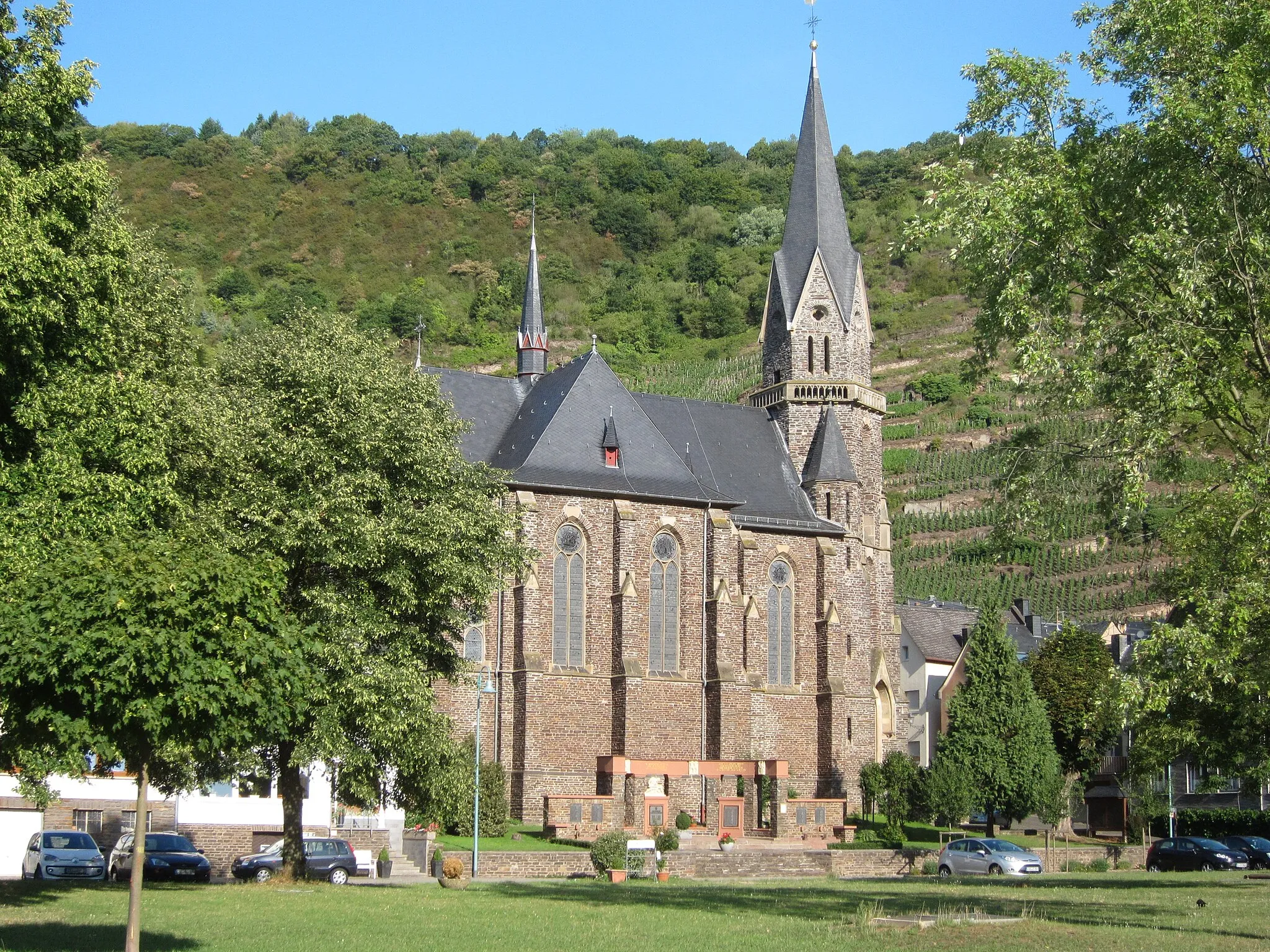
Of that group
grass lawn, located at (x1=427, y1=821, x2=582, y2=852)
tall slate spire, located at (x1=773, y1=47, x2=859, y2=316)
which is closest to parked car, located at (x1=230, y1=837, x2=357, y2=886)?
grass lawn, located at (x1=427, y1=821, x2=582, y2=852)

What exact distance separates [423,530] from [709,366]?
4306 inches

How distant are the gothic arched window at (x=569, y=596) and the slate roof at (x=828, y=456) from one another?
10.3 m

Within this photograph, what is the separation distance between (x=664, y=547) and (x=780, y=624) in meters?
5.39

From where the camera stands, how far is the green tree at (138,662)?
1573 cm

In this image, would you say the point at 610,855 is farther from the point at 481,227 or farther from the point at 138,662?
the point at 481,227

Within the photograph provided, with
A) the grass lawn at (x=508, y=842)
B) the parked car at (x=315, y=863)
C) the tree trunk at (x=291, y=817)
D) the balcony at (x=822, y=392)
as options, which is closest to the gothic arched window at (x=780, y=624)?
the balcony at (x=822, y=392)

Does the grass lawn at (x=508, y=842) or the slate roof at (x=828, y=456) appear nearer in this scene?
the grass lawn at (x=508, y=842)

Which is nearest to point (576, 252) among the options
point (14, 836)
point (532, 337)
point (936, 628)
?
point (936, 628)

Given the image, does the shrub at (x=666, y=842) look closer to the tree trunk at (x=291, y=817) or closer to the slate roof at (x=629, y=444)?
the tree trunk at (x=291, y=817)

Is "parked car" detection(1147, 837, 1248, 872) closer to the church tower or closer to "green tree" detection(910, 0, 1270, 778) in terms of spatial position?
the church tower

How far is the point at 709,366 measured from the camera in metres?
136

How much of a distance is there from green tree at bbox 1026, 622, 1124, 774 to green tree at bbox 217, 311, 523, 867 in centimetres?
3146

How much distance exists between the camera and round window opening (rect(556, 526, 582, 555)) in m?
45.7

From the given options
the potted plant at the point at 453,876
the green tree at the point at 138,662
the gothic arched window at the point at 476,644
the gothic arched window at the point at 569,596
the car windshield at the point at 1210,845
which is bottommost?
the car windshield at the point at 1210,845
